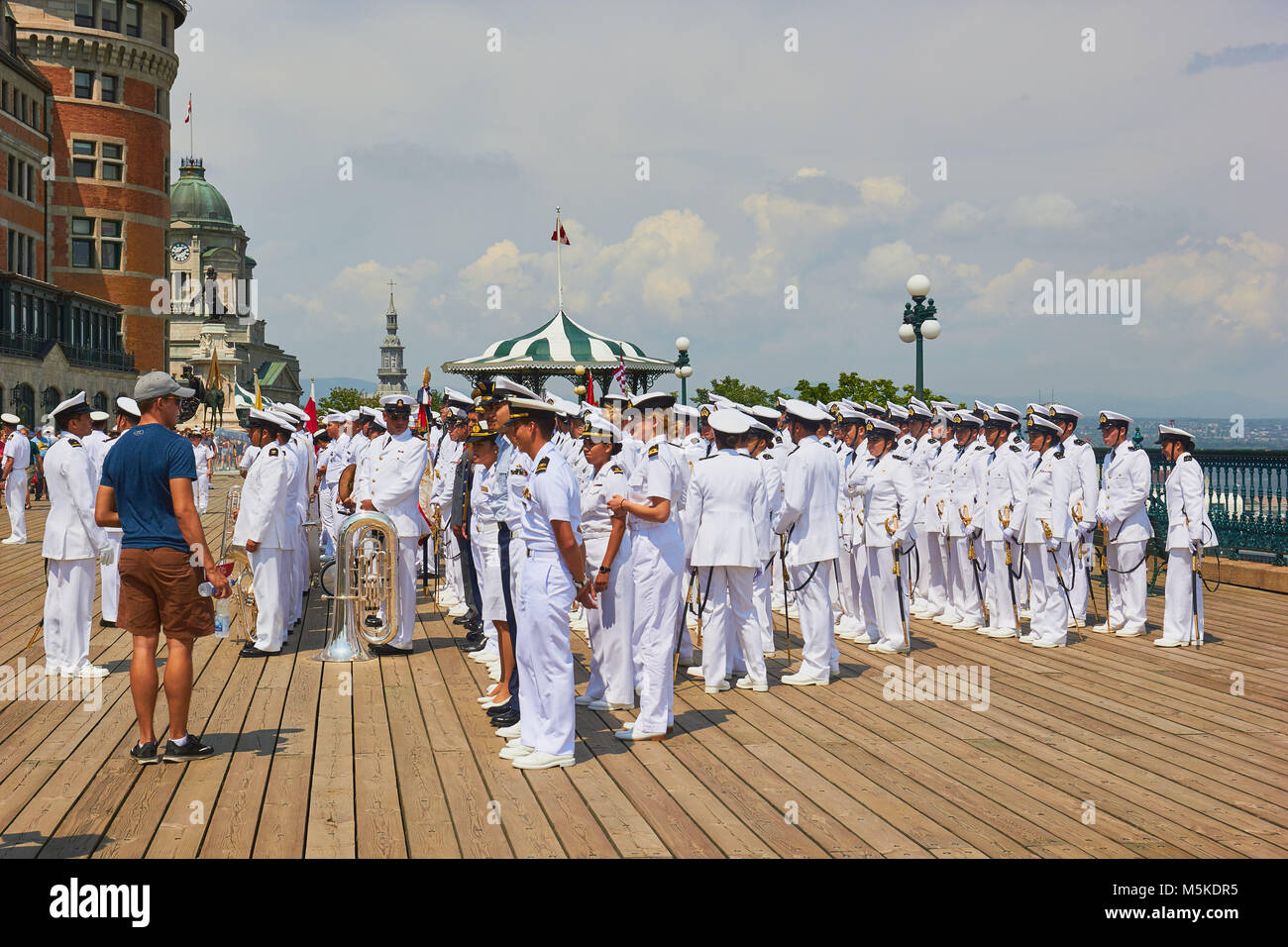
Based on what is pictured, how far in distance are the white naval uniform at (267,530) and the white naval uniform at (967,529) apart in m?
6.72

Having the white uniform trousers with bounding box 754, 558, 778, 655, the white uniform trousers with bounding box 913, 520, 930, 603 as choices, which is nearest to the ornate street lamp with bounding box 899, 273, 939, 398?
the white uniform trousers with bounding box 913, 520, 930, 603

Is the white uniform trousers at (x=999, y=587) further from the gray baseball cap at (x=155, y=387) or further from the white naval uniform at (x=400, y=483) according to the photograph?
the gray baseball cap at (x=155, y=387)

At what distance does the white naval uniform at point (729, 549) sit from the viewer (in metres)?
8.59

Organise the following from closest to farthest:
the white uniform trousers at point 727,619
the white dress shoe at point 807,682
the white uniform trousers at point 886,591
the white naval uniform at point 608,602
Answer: the white naval uniform at point 608,602 → the white uniform trousers at point 727,619 → the white dress shoe at point 807,682 → the white uniform trousers at point 886,591

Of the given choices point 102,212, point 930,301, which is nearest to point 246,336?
point 102,212

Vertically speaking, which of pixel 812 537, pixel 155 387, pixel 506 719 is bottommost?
pixel 506 719

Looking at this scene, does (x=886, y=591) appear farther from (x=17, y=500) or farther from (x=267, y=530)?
(x=17, y=500)

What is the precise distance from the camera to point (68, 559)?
9.19 meters

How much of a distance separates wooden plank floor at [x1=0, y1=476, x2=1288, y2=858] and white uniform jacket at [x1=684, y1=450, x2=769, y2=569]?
112 centimetres

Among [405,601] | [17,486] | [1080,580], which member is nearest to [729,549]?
[405,601]

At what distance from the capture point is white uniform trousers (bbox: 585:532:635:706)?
788 cm

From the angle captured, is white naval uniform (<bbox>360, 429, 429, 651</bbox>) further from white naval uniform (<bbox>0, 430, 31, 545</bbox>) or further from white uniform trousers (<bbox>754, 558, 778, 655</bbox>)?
white naval uniform (<bbox>0, 430, 31, 545</bbox>)

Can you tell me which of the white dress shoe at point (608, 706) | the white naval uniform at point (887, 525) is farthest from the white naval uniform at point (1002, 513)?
the white dress shoe at point (608, 706)

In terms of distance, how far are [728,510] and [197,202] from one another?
440 ft
